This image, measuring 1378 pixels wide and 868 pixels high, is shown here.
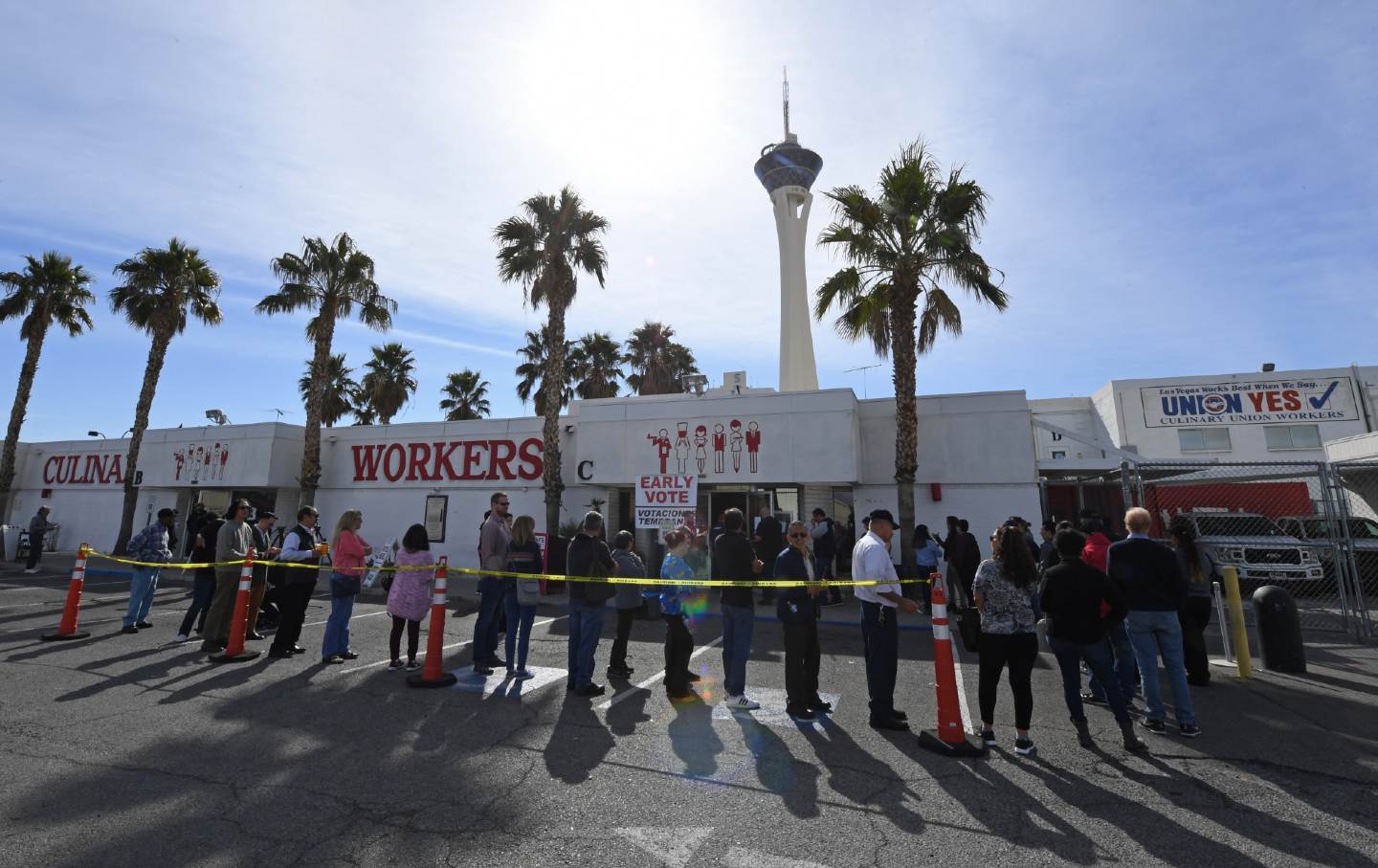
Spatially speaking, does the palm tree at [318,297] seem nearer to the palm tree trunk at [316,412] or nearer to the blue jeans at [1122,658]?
the palm tree trunk at [316,412]

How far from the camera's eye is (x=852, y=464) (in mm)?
14734

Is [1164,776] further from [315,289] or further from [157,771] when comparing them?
[315,289]

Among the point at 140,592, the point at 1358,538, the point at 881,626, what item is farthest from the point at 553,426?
the point at 1358,538

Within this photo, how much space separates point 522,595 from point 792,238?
3127cm

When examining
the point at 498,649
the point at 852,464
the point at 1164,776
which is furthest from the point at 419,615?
the point at 852,464

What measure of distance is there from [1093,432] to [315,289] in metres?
32.6

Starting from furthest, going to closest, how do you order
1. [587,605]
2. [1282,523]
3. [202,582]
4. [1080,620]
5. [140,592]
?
[1282,523] < [140,592] < [202,582] < [587,605] < [1080,620]

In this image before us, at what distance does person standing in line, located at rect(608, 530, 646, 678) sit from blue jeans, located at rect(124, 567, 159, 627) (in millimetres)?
7097

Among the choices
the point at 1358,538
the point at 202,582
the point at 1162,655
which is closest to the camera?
the point at 1162,655

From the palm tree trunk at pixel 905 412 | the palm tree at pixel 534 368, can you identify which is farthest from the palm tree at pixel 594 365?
the palm tree trunk at pixel 905 412

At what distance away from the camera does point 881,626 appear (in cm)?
538

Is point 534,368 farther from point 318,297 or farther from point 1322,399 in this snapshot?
point 1322,399

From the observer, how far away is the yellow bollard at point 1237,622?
277 inches

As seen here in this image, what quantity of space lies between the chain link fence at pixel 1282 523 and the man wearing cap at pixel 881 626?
4.70 m
